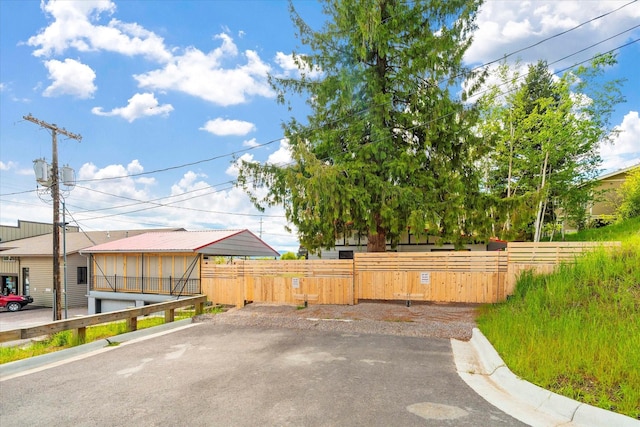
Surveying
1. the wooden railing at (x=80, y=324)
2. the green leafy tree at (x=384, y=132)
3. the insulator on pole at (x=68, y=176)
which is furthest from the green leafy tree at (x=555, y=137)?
the insulator on pole at (x=68, y=176)

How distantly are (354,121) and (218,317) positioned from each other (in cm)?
797

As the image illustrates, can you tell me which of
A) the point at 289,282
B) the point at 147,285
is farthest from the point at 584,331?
the point at 147,285

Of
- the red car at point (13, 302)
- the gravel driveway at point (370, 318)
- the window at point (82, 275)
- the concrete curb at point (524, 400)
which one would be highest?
the concrete curb at point (524, 400)

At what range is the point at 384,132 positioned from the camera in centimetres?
1131

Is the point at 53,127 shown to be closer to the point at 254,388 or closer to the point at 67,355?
the point at 67,355

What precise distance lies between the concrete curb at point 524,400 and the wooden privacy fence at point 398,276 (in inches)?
207

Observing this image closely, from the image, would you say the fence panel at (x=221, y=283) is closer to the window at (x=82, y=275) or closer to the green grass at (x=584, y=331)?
the green grass at (x=584, y=331)

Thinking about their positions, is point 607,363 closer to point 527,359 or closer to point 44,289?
point 527,359

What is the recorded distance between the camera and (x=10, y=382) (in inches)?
201

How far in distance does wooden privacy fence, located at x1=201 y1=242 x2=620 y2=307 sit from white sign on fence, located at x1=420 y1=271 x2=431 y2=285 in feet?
0.10

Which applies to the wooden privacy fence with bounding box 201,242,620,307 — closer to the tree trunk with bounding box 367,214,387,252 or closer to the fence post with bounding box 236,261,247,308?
the fence post with bounding box 236,261,247,308

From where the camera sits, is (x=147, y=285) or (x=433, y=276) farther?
(x=147, y=285)

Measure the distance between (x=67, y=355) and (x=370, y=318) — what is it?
703 cm

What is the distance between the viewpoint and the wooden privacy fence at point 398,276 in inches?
405
